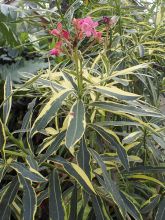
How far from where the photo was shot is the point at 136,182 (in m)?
1.08

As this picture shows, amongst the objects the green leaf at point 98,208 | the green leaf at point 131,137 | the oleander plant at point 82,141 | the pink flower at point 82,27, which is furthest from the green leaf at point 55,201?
the pink flower at point 82,27

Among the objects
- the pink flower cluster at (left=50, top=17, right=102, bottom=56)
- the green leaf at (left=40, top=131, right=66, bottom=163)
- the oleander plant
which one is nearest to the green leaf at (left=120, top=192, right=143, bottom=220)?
the oleander plant

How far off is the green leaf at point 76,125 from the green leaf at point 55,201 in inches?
6.6

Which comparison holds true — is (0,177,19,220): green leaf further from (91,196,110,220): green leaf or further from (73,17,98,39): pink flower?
(73,17,98,39): pink flower

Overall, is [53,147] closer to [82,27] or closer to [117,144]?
[117,144]

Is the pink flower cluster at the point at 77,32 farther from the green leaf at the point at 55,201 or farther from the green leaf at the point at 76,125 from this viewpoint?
the green leaf at the point at 55,201

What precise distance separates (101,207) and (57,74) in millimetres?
426

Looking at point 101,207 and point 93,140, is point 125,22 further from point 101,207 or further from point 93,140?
point 101,207

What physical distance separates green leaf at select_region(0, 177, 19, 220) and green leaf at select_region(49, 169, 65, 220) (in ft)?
0.28

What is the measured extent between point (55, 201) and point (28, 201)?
0.22 ft

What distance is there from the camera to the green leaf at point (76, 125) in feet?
2.32

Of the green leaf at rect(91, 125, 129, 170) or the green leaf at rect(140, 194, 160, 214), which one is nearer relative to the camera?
the green leaf at rect(91, 125, 129, 170)

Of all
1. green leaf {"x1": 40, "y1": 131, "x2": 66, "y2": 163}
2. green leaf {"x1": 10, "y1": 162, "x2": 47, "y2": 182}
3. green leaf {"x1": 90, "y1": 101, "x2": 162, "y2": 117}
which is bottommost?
green leaf {"x1": 10, "y1": 162, "x2": 47, "y2": 182}

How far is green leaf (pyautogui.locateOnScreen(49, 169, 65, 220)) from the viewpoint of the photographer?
80cm
